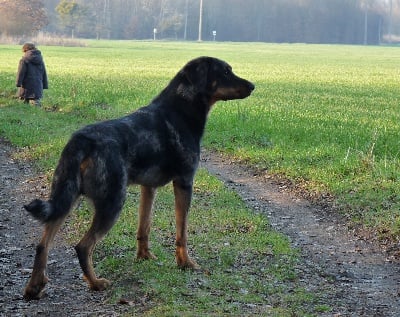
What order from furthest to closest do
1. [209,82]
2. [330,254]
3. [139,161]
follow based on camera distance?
[330,254]
[209,82]
[139,161]

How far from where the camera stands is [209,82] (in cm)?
857

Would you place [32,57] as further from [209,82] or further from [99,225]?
[99,225]

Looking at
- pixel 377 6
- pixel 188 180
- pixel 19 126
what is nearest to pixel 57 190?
pixel 188 180

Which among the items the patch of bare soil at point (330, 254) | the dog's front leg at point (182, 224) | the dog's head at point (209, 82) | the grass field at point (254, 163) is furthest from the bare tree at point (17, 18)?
the dog's front leg at point (182, 224)

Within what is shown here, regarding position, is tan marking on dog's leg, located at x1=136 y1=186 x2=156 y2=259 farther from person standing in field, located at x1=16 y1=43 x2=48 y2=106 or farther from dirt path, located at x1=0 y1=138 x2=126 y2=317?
person standing in field, located at x1=16 y1=43 x2=48 y2=106

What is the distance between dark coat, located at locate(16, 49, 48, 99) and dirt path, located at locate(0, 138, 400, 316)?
35.5 feet

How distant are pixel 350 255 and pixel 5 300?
13.0 feet

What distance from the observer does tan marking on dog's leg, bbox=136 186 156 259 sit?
27.4ft

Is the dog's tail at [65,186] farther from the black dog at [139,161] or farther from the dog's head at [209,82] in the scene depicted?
the dog's head at [209,82]

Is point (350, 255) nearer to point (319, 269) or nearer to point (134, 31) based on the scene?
point (319, 269)

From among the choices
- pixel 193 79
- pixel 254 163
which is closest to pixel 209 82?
pixel 193 79

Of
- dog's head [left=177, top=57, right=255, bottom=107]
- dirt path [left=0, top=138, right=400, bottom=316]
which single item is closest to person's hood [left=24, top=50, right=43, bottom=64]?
dirt path [left=0, top=138, right=400, bottom=316]

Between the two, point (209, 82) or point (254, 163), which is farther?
point (254, 163)

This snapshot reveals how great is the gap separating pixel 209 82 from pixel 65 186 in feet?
7.51
